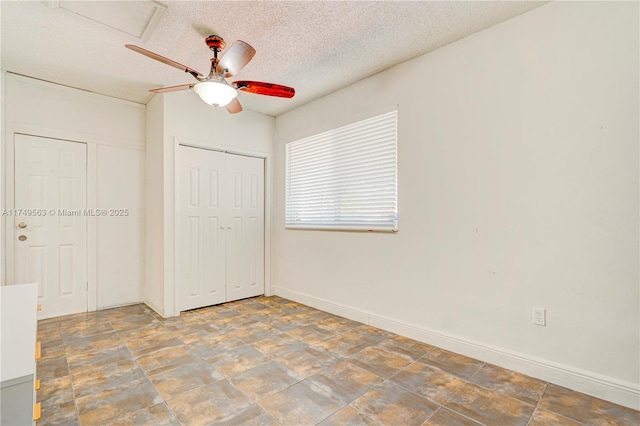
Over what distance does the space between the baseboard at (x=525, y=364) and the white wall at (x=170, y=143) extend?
7.10ft

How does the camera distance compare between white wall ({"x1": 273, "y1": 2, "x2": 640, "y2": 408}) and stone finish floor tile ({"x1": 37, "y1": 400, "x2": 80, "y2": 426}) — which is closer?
stone finish floor tile ({"x1": 37, "y1": 400, "x2": 80, "y2": 426})

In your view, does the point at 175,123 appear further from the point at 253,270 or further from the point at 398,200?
the point at 398,200

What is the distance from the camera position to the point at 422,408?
1.78 meters

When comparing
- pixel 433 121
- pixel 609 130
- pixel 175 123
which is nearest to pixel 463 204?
pixel 433 121

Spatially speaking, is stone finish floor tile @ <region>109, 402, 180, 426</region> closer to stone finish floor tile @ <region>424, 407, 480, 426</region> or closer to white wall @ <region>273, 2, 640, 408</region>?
stone finish floor tile @ <region>424, 407, 480, 426</region>

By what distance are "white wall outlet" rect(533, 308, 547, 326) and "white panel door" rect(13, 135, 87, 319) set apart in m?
4.43

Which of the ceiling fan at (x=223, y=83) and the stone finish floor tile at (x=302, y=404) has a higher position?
the ceiling fan at (x=223, y=83)

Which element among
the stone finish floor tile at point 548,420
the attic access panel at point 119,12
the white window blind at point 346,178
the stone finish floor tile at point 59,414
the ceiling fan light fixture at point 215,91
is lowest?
the stone finish floor tile at point 548,420

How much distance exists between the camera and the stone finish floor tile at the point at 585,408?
167 centimetres

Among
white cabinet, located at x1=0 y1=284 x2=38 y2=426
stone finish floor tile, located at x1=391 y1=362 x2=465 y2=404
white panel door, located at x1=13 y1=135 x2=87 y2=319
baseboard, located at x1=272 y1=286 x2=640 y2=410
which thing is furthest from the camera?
white panel door, located at x1=13 y1=135 x2=87 y2=319

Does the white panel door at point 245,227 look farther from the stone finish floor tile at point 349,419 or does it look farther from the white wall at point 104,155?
the stone finish floor tile at point 349,419

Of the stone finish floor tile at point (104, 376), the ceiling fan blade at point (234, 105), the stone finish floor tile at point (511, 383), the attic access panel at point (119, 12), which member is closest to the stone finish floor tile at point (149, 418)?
the stone finish floor tile at point (104, 376)

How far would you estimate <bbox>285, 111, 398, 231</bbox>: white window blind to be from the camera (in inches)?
119

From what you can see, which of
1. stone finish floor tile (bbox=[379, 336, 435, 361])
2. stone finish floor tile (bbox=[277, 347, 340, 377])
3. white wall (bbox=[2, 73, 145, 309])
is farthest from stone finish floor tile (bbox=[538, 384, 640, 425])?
white wall (bbox=[2, 73, 145, 309])
